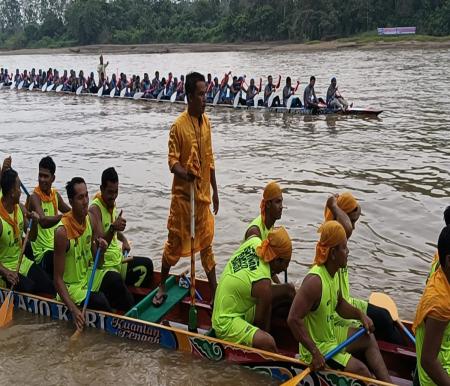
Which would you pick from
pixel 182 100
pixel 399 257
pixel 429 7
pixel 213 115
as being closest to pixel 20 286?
pixel 399 257

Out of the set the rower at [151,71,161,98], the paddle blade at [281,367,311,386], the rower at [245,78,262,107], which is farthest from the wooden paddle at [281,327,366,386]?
the rower at [151,71,161,98]

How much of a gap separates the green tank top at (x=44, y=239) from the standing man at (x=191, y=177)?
158 centimetres

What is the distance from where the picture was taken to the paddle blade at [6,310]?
6.15 meters

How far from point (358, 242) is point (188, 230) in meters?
3.80

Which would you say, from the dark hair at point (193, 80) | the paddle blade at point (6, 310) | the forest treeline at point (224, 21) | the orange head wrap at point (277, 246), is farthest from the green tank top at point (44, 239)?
the forest treeline at point (224, 21)

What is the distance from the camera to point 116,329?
5645 millimetres

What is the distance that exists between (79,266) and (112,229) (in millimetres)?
478

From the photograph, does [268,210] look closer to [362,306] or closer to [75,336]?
[362,306]

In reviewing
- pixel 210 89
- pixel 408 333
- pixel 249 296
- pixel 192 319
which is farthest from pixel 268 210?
pixel 210 89

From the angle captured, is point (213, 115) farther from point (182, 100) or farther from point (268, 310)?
point (268, 310)

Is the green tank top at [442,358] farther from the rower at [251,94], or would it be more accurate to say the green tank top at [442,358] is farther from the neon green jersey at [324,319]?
the rower at [251,94]

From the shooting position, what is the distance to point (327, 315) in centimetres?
424

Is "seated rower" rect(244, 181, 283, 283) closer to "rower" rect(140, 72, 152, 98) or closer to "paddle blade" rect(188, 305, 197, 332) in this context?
"paddle blade" rect(188, 305, 197, 332)

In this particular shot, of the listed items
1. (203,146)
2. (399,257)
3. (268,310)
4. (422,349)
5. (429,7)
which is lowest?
(399,257)
